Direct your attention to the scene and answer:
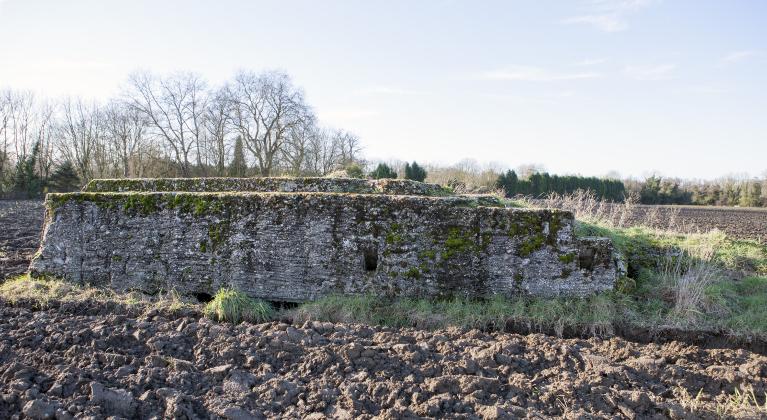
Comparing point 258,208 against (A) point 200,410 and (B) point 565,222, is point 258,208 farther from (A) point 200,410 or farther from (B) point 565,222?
(B) point 565,222

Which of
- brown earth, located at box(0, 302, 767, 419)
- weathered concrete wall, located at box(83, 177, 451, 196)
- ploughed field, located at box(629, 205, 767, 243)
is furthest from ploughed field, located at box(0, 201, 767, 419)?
ploughed field, located at box(629, 205, 767, 243)

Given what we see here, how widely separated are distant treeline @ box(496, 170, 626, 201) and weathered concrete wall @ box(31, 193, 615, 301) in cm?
3257

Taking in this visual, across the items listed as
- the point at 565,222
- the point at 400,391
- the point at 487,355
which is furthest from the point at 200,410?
the point at 565,222

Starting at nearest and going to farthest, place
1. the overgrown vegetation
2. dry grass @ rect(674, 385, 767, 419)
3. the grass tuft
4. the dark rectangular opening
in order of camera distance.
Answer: dry grass @ rect(674, 385, 767, 419) < the overgrown vegetation < the grass tuft < the dark rectangular opening

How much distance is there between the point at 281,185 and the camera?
30.7 ft

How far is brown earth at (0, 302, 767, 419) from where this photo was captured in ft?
14.1

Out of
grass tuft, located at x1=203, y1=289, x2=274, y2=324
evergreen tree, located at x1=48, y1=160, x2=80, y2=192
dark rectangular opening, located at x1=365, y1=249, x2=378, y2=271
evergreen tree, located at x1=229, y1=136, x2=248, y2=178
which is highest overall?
evergreen tree, located at x1=229, y1=136, x2=248, y2=178

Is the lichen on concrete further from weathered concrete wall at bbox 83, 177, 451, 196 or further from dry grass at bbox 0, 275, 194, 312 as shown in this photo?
weathered concrete wall at bbox 83, 177, 451, 196

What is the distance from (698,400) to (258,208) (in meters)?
6.09

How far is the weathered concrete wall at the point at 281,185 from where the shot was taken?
8898 mm

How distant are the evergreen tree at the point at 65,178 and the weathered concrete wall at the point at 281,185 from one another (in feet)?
98.3

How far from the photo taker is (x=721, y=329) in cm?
632

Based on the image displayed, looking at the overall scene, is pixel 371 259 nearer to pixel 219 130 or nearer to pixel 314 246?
pixel 314 246

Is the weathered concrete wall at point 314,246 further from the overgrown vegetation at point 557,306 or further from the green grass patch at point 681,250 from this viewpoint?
the green grass patch at point 681,250
